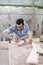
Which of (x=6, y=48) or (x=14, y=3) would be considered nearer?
(x=6, y=48)

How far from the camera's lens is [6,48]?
213 centimetres

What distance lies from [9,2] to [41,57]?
2.59m

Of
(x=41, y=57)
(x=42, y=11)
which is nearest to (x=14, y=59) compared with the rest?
(x=41, y=57)

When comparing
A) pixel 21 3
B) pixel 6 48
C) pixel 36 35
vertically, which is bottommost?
pixel 36 35

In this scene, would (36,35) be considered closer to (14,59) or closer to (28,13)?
(28,13)

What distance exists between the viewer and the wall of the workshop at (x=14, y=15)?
408 cm

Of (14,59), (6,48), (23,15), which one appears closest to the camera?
(14,59)

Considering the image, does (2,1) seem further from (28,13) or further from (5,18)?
(28,13)

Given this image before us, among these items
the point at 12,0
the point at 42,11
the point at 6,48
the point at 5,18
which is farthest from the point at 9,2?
the point at 6,48

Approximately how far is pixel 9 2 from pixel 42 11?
2.80 feet

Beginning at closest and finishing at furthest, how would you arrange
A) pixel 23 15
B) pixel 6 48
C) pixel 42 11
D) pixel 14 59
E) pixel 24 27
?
pixel 14 59 < pixel 6 48 < pixel 24 27 < pixel 42 11 < pixel 23 15

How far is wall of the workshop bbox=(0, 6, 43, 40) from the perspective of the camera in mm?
4080

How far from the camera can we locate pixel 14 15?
163 inches

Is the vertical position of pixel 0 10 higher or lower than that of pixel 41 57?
higher
